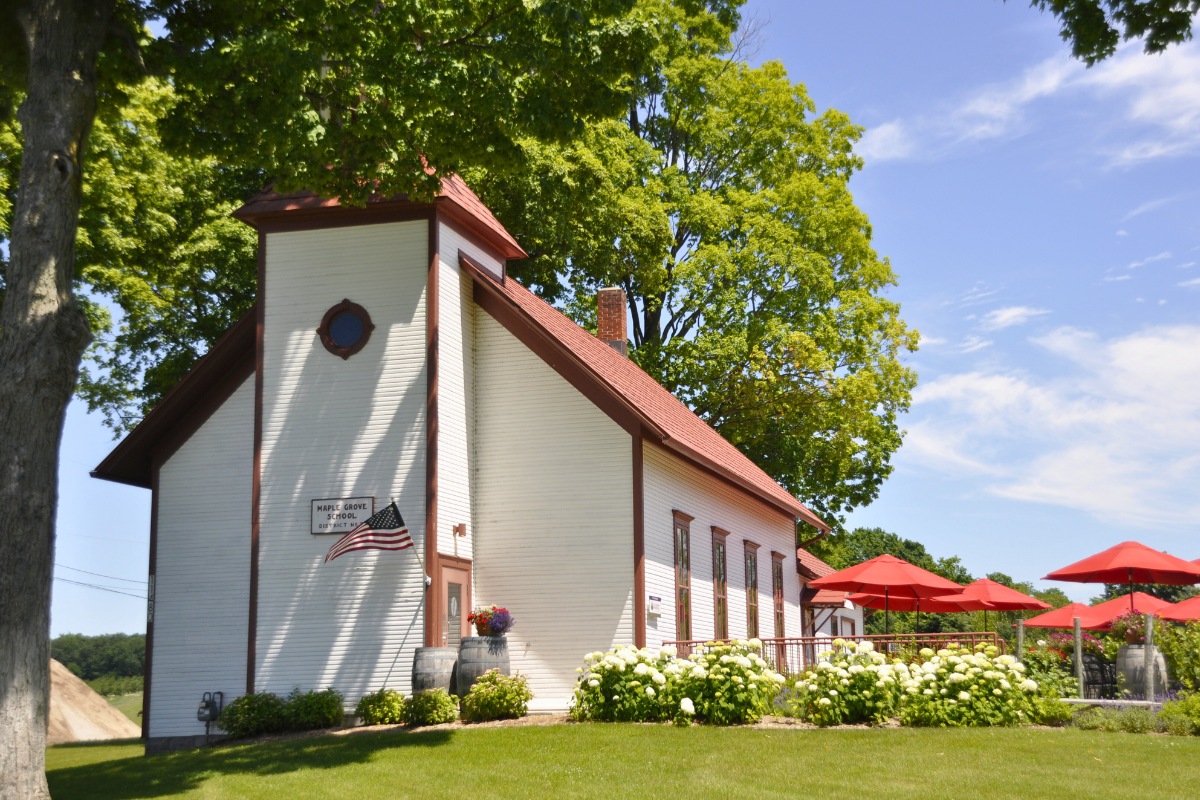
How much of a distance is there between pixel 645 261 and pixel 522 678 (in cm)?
1660

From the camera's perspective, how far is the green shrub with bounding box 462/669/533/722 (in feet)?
58.7

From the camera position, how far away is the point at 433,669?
18.3 metres

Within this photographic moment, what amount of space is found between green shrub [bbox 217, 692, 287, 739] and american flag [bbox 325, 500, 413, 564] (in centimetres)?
231

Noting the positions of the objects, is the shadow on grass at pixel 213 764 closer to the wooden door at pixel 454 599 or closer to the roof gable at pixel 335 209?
the wooden door at pixel 454 599

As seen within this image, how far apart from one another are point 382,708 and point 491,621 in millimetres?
1984

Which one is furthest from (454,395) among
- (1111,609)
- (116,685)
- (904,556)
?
(904,556)

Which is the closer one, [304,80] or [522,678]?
[304,80]

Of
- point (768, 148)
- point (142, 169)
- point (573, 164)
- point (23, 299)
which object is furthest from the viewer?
point (768, 148)

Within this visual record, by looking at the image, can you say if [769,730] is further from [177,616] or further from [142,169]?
[142,169]

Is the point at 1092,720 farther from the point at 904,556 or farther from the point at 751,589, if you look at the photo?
the point at 904,556

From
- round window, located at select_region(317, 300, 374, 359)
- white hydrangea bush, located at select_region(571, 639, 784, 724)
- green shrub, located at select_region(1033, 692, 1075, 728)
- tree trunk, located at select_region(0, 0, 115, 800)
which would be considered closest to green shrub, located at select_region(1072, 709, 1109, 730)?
green shrub, located at select_region(1033, 692, 1075, 728)

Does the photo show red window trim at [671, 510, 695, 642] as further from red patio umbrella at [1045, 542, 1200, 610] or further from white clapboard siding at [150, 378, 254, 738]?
white clapboard siding at [150, 378, 254, 738]

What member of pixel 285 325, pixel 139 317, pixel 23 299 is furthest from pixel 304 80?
pixel 139 317

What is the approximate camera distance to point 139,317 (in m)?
28.8
